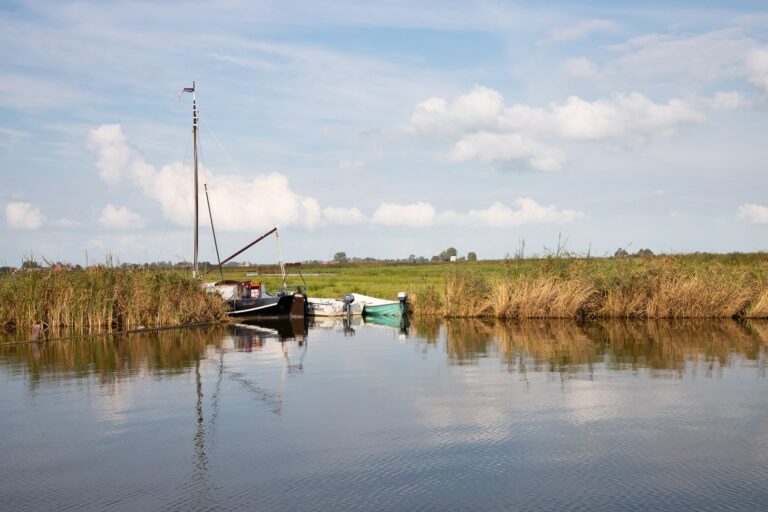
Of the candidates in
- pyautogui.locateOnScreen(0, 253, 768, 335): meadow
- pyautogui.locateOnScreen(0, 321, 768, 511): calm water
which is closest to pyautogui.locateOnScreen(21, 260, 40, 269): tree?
pyautogui.locateOnScreen(0, 253, 768, 335): meadow

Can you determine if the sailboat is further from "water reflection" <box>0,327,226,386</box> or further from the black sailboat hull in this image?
"water reflection" <box>0,327,226,386</box>

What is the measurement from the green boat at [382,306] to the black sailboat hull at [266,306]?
3434 mm

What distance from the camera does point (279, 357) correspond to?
24.8 metres

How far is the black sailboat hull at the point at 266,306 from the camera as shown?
4138 centimetres

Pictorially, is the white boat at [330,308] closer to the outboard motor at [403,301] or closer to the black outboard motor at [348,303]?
the black outboard motor at [348,303]

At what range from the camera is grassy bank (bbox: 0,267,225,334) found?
32469 mm

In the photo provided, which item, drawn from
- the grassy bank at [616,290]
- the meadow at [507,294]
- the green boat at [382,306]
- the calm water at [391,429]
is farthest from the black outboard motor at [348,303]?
the calm water at [391,429]

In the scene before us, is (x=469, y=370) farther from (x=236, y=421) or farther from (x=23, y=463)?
(x=23, y=463)

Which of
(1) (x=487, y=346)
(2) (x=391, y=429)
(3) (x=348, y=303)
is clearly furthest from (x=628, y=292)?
(2) (x=391, y=429)

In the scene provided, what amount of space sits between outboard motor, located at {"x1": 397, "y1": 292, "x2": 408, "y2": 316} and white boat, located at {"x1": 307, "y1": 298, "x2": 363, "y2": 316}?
3.13 meters

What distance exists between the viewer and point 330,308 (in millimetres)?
43094

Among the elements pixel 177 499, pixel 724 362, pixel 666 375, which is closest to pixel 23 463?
pixel 177 499

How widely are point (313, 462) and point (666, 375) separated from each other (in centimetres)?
1107

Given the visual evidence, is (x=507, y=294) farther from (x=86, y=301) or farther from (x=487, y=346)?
(x=86, y=301)
